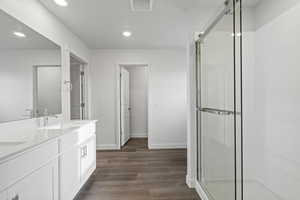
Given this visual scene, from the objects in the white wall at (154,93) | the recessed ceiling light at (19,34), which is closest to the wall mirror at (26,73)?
the recessed ceiling light at (19,34)

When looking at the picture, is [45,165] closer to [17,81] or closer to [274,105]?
[17,81]

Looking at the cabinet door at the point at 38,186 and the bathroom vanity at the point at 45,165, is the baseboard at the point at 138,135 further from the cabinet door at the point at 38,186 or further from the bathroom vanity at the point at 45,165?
the cabinet door at the point at 38,186

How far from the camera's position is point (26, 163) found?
4.27 ft

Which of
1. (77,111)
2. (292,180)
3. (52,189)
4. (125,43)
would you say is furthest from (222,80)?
(77,111)

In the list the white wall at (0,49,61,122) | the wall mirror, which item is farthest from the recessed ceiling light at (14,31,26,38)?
the white wall at (0,49,61,122)

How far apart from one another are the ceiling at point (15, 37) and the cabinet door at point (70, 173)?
1188 mm

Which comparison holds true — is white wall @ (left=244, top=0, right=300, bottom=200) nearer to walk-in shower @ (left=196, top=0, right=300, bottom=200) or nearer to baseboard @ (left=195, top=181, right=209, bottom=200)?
walk-in shower @ (left=196, top=0, right=300, bottom=200)

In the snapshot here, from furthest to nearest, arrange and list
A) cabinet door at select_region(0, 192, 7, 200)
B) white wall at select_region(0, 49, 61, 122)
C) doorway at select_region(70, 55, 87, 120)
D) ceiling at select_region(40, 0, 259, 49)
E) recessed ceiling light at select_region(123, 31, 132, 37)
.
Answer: doorway at select_region(70, 55, 87, 120)
recessed ceiling light at select_region(123, 31, 132, 37)
ceiling at select_region(40, 0, 259, 49)
white wall at select_region(0, 49, 61, 122)
cabinet door at select_region(0, 192, 7, 200)

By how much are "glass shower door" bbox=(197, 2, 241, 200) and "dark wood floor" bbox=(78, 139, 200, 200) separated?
444 millimetres

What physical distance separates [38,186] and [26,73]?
1.28 m

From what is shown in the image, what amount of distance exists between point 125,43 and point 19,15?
234cm

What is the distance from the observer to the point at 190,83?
8.61ft

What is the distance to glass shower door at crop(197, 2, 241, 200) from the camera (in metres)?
1.72

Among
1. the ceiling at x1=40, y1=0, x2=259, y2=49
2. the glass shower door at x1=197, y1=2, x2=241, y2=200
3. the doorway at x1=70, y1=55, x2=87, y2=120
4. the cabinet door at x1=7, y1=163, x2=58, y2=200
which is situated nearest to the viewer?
the cabinet door at x1=7, y1=163, x2=58, y2=200
